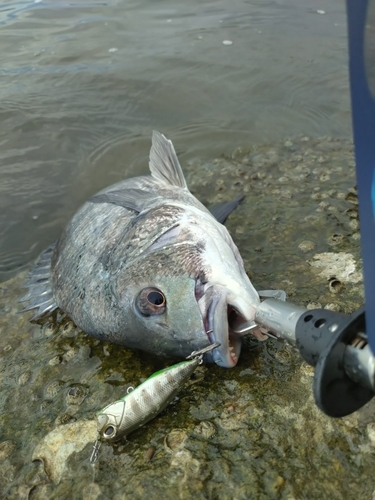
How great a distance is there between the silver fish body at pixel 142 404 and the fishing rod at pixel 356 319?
671mm

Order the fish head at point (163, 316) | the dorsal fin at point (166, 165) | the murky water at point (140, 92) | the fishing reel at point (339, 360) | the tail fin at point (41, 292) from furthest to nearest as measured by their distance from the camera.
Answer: the murky water at point (140, 92)
the dorsal fin at point (166, 165)
the tail fin at point (41, 292)
the fish head at point (163, 316)
the fishing reel at point (339, 360)

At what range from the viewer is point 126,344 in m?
2.60

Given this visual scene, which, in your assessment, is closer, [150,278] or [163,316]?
[163,316]

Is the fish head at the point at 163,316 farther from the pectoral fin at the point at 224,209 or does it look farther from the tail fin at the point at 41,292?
the pectoral fin at the point at 224,209

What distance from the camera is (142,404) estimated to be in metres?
2.05

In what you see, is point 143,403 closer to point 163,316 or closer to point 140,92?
point 163,316

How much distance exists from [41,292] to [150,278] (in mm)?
1239

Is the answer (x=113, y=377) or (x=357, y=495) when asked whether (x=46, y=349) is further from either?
(x=357, y=495)

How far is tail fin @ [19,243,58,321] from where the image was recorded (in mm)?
3217

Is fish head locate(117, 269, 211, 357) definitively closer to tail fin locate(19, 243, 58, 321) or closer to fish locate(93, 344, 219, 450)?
fish locate(93, 344, 219, 450)

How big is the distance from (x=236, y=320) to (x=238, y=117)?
4.04 metres

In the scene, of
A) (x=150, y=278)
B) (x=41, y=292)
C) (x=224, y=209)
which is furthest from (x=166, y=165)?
(x=150, y=278)

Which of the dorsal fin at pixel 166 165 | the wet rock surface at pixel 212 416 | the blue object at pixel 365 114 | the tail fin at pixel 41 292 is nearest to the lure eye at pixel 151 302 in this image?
the wet rock surface at pixel 212 416

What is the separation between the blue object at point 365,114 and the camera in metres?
0.94
